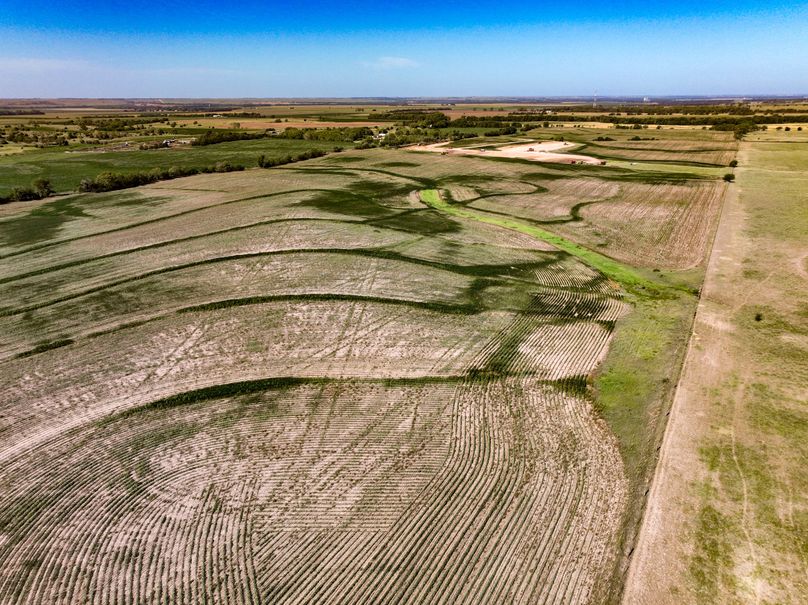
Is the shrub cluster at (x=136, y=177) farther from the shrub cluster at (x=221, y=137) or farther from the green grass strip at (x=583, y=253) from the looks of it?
Answer: the green grass strip at (x=583, y=253)

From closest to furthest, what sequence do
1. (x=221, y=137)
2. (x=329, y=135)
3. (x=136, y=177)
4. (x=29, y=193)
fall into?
1. (x=29, y=193)
2. (x=136, y=177)
3. (x=221, y=137)
4. (x=329, y=135)

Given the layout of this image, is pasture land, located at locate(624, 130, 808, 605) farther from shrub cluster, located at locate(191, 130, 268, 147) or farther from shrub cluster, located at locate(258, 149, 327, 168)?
shrub cluster, located at locate(191, 130, 268, 147)

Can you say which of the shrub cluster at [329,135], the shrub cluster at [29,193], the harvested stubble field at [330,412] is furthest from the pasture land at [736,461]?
the shrub cluster at [329,135]

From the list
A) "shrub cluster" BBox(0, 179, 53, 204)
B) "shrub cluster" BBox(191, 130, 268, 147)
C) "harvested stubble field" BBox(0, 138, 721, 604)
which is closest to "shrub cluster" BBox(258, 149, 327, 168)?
"shrub cluster" BBox(191, 130, 268, 147)

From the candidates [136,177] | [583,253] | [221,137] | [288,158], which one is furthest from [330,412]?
[221,137]

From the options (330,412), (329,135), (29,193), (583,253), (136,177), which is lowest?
(330,412)

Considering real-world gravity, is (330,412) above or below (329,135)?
below

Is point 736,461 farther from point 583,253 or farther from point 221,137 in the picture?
point 221,137

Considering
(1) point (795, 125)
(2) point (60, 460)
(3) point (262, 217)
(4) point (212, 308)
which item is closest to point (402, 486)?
(2) point (60, 460)

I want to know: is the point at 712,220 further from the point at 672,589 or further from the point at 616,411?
the point at 672,589
